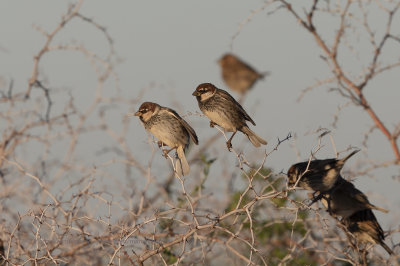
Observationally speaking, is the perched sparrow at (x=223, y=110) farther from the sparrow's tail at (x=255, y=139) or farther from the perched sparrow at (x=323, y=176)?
the perched sparrow at (x=323, y=176)

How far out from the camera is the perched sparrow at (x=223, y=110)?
6.55 m

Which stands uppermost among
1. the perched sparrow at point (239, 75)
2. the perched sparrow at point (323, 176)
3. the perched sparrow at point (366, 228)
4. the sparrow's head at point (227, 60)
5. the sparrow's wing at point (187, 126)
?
the sparrow's head at point (227, 60)

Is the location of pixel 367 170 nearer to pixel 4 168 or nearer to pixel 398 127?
pixel 398 127

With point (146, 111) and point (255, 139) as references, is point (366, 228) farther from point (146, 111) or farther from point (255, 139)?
point (146, 111)

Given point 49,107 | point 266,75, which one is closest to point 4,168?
point 49,107

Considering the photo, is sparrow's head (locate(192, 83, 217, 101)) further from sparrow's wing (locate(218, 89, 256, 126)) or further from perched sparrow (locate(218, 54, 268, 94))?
perched sparrow (locate(218, 54, 268, 94))

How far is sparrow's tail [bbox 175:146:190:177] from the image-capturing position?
6.43m

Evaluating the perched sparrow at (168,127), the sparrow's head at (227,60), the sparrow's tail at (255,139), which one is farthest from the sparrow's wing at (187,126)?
the sparrow's head at (227,60)

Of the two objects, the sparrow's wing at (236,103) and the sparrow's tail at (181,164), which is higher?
the sparrow's wing at (236,103)

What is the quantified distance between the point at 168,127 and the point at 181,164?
1.41 feet

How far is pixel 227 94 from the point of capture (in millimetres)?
→ 6836

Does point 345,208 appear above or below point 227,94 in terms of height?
below

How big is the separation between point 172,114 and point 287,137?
2.63 m

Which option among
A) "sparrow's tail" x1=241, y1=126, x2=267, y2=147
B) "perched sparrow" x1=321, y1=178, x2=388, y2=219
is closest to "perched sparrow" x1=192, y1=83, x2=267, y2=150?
"sparrow's tail" x1=241, y1=126, x2=267, y2=147
